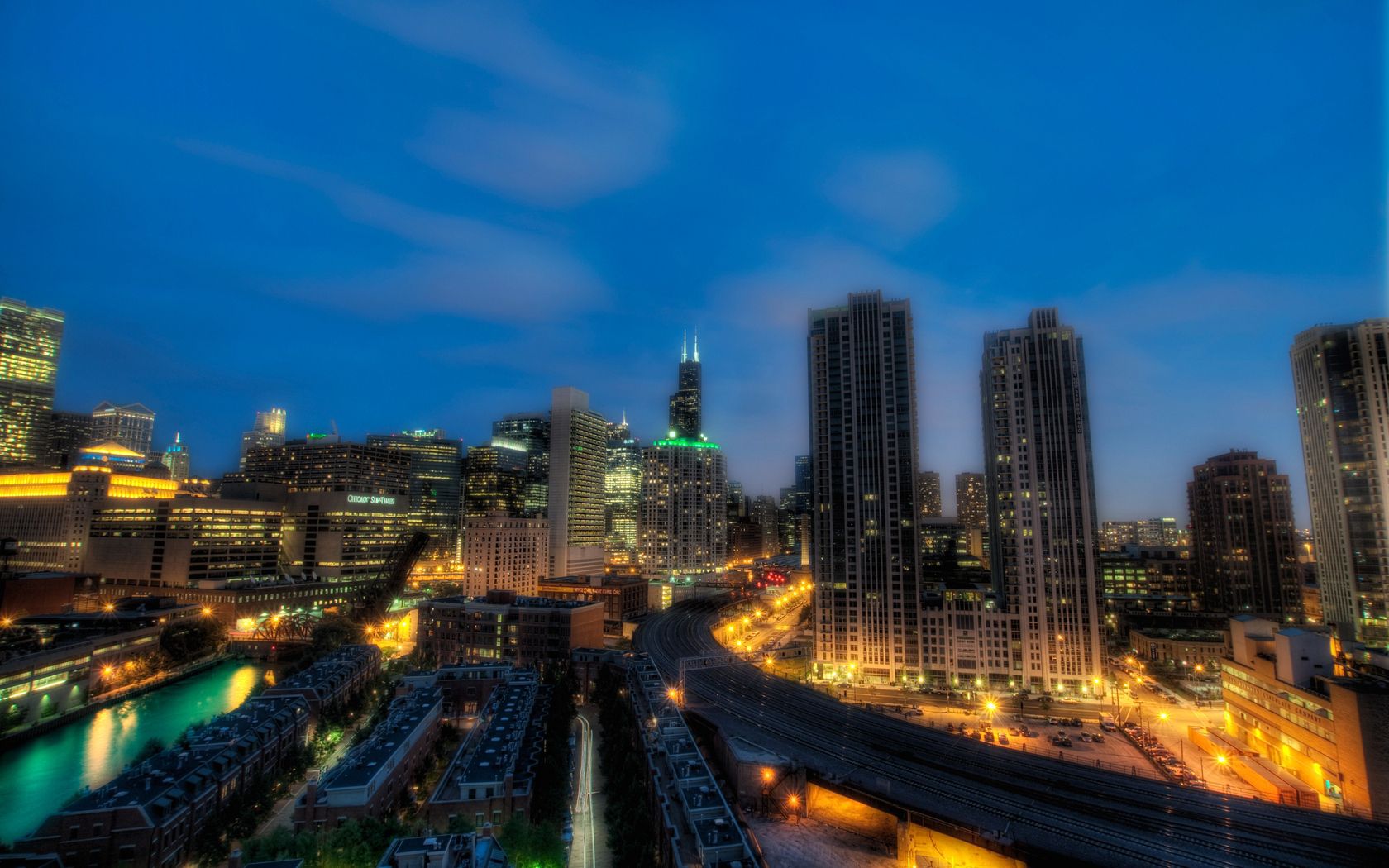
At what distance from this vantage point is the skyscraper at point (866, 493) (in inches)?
2931

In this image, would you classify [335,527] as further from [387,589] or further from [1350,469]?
[1350,469]

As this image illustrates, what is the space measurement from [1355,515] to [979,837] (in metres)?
85.6

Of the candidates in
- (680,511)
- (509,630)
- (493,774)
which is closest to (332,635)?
(509,630)

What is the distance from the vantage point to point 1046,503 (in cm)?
7262

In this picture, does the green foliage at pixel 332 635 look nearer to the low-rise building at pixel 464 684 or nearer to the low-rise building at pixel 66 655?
the low-rise building at pixel 66 655

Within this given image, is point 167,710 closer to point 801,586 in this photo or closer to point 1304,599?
point 801,586

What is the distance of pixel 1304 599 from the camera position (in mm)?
98938

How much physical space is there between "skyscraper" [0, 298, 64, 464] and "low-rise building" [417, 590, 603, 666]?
16902cm

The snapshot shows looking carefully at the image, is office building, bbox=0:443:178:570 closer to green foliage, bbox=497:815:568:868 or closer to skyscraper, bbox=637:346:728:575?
Answer: skyscraper, bbox=637:346:728:575

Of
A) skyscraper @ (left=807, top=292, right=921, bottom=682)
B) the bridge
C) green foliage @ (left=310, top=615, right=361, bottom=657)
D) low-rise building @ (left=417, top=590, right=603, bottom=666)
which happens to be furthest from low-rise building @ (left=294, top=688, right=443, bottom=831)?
skyscraper @ (left=807, top=292, right=921, bottom=682)

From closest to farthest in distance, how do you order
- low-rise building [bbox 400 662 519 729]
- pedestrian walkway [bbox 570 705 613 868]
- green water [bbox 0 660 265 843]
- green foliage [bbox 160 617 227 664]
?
pedestrian walkway [bbox 570 705 613 868] < green water [bbox 0 660 265 843] < low-rise building [bbox 400 662 519 729] < green foliage [bbox 160 617 227 664]

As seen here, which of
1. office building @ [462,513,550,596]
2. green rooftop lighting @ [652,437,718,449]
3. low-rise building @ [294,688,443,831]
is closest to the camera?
low-rise building @ [294,688,443,831]

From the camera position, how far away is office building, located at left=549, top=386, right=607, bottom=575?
142750 mm

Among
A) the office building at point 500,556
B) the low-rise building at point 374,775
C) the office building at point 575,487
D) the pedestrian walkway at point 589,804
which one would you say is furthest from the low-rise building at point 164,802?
the office building at point 575,487
